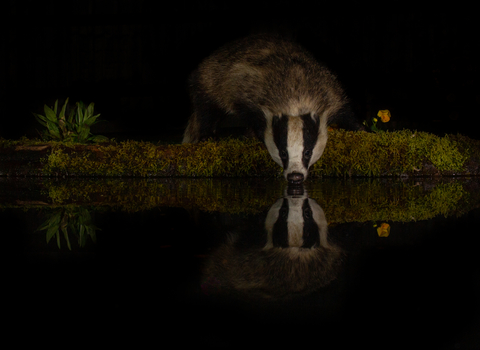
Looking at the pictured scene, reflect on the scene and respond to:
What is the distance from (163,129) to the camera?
802 centimetres

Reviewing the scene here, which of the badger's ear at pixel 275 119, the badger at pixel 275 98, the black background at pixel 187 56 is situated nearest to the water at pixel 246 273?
the badger at pixel 275 98

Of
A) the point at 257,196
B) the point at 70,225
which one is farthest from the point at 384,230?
the point at 70,225

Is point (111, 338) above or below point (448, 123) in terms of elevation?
below

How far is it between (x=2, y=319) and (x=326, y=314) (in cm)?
76

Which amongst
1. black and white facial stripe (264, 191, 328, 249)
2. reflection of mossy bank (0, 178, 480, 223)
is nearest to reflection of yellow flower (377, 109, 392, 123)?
reflection of mossy bank (0, 178, 480, 223)

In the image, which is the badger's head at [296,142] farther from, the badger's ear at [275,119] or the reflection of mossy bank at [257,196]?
the reflection of mossy bank at [257,196]

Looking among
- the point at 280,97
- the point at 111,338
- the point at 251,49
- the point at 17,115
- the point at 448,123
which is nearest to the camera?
the point at 111,338

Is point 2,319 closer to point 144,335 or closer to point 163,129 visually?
point 144,335

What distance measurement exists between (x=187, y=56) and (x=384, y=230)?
5.52 meters

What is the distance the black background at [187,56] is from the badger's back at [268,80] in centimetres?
162

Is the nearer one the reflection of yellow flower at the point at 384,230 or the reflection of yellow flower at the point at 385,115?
the reflection of yellow flower at the point at 384,230

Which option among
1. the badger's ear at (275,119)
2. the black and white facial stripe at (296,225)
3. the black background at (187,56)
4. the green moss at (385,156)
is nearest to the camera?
the black and white facial stripe at (296,225)

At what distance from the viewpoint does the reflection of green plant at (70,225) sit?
6.97 feet

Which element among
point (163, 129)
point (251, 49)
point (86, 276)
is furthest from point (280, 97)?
point (163, 129)
